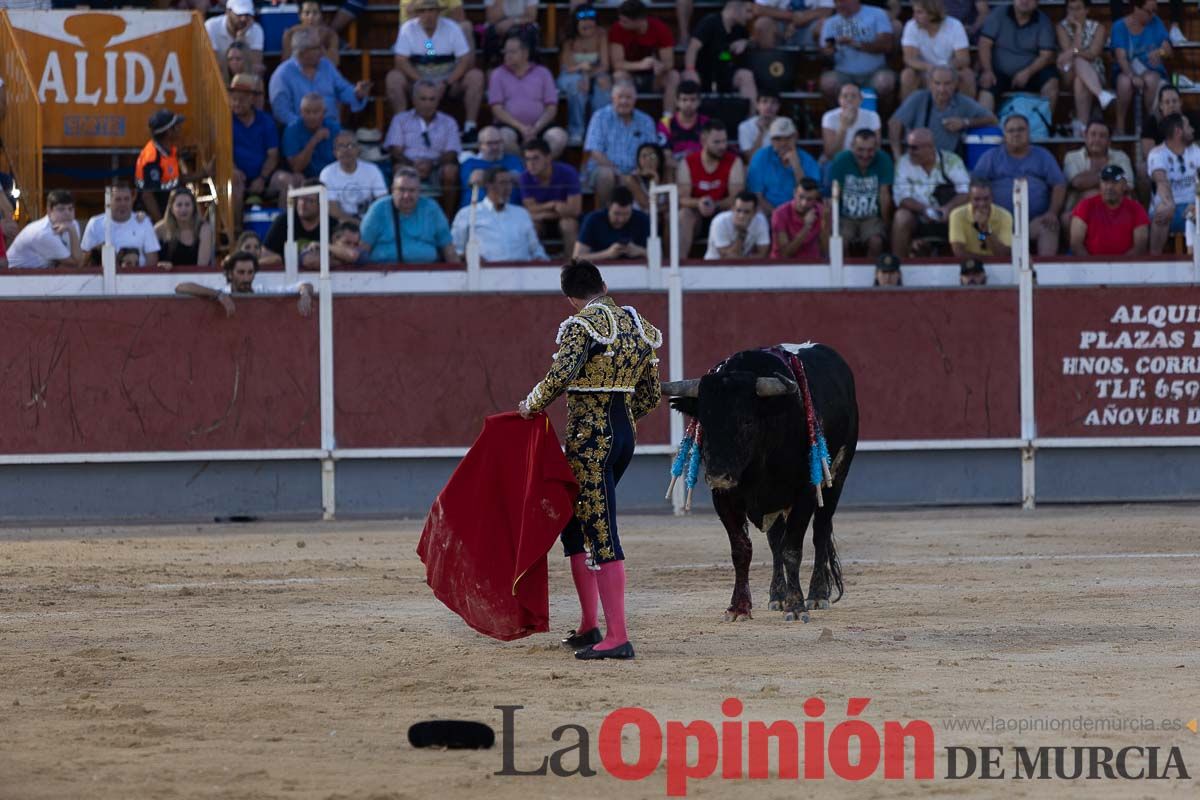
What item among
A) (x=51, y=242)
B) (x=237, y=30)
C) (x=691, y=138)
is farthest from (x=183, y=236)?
(x=691, y=138)

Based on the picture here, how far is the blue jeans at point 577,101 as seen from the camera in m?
15.3

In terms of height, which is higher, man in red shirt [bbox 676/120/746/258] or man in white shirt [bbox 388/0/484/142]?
man in white shirt [bbox 388/0/484/142]

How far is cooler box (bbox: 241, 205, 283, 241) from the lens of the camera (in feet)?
46.0

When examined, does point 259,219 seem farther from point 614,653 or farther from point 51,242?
point 614,653

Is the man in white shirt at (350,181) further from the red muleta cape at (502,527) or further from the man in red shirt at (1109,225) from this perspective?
the red muleta cape at (502,527)

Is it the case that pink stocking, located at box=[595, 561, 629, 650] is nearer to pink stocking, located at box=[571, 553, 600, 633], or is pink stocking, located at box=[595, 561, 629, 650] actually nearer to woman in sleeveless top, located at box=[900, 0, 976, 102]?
pink stocking, located at box=[571, 553, 600, 633]

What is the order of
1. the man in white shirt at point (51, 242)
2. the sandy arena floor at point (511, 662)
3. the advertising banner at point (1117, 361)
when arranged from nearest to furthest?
the sandy arena floor at point (511, 662) < the man in white shirt at point (51, 242) < the advertising banner at point (1117, 361)

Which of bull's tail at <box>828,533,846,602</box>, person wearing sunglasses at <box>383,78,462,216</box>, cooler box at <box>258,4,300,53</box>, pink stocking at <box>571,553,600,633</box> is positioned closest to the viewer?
pink stocking at <box>571,553,600,633</box>

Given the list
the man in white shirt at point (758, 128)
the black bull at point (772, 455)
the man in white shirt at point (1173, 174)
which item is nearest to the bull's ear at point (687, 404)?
the black bull at point (772, 455)

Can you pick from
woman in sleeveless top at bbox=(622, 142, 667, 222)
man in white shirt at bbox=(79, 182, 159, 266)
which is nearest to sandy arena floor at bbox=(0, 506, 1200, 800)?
man in white shirt at bbox=(79, 182, 159, 266)

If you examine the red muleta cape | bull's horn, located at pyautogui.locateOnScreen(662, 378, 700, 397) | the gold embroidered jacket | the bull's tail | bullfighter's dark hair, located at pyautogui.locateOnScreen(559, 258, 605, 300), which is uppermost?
bullfighter's dark hair, located at pyautogui.locateOnScreen(559, 258, 605, 300)

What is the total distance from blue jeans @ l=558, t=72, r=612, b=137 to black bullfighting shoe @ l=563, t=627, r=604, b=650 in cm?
826

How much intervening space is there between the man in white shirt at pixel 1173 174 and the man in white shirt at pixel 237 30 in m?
7.06

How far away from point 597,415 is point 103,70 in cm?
903
